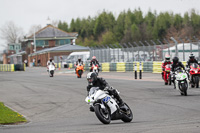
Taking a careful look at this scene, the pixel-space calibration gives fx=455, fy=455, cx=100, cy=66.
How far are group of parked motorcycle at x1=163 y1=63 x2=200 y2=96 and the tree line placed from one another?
68960mm

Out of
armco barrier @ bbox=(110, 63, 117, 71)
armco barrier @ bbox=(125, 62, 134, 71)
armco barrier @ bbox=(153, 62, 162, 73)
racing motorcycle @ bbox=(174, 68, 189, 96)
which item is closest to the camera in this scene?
racing motorcycle @ bbox=(174, 68, 189, 96)

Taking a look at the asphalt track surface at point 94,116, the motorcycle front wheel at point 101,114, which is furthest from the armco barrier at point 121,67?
the motorcycle front wheel at point 101,114

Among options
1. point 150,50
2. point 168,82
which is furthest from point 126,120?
point 150,50

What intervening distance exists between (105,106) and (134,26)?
3754 inches

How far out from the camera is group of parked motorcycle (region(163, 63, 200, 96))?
52.3 feet

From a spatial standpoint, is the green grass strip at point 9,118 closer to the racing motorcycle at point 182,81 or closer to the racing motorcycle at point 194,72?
the racing motorcycle at point 182,81

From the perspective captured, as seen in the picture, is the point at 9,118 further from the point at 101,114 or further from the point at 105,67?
the point at 105,67

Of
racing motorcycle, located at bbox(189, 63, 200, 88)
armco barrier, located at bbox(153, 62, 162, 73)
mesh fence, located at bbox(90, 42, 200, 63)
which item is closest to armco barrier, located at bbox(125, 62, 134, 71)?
mesh fence, located at bbox(90, 42, 200, 63)

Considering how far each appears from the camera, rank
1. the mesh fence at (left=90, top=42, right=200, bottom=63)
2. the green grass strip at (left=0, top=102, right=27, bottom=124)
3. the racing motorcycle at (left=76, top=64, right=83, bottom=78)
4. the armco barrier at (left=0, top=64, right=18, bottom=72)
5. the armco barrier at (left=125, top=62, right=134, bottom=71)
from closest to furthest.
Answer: the green grass strip at (left=0, top=102, right=27, bottom=124) → the mesh fence at (left=90, top=42, right=200, bottom=63) → the racing motorcycle at (left=76, top=64, right=83, bottom=78) → the armco barrier at (left=125, top=62, right=134, bottom=71) → the armco barrier at (left=0, top=64, right=18, bottom=72)

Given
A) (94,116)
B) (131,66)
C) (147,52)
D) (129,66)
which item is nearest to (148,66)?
(147,52)

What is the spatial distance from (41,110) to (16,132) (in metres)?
4.72

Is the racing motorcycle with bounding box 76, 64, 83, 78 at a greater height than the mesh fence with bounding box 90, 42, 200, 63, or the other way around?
the mesh fence with bounding box 90, 42, 200, 63

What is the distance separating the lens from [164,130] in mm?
7996

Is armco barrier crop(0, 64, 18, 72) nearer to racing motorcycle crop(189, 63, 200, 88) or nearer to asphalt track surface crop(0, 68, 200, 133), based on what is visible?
asphalt track surface crop(0, 68, 200, 133)
